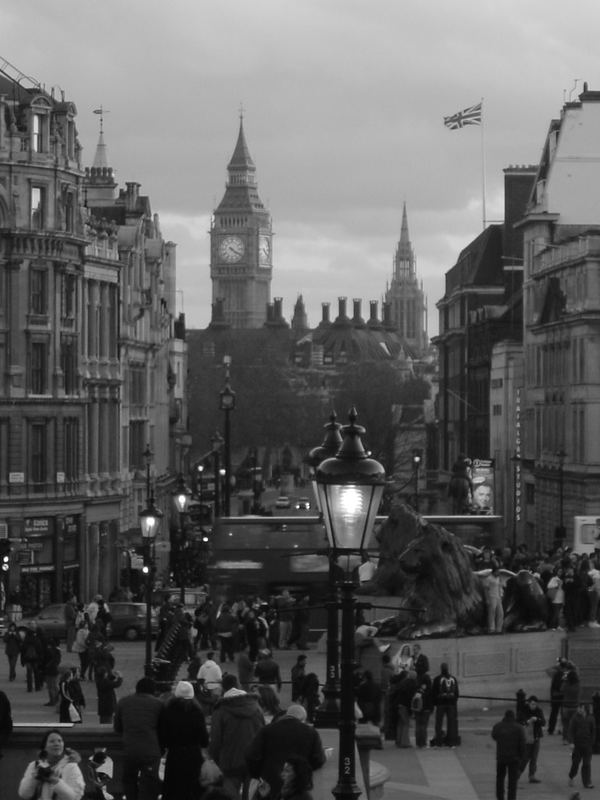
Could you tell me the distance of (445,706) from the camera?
35312 mm

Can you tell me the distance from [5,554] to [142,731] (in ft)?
155

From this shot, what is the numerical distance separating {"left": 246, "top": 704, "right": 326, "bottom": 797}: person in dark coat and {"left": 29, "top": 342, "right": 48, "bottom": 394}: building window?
5434 centimetres

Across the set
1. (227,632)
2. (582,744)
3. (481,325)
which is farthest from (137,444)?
(582,744)

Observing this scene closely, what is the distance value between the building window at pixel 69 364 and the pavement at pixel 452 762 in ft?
107

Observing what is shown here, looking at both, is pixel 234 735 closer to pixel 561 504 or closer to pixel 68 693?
pixel 68 693

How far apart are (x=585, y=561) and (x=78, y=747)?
2699cm

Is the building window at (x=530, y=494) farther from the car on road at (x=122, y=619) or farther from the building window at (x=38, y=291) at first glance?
the car on road at (x=122, y=619)

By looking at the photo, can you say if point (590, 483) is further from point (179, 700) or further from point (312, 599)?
point (179, 700)

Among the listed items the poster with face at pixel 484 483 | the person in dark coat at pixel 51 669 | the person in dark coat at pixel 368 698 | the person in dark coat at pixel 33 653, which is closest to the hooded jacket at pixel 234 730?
the person in dark coat at pixel 368 698

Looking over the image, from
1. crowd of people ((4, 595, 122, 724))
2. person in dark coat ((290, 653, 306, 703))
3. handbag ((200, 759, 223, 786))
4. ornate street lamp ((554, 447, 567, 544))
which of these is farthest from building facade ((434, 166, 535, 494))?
handbag ((200, 759, 223, 786))

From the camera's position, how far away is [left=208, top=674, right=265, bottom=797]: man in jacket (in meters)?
22.4

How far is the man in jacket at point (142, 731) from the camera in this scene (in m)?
22.8

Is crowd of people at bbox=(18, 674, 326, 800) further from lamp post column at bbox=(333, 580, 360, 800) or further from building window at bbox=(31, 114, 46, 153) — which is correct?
building window at bbox=(31, 114, 46, 153)

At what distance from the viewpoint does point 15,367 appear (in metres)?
73.4
